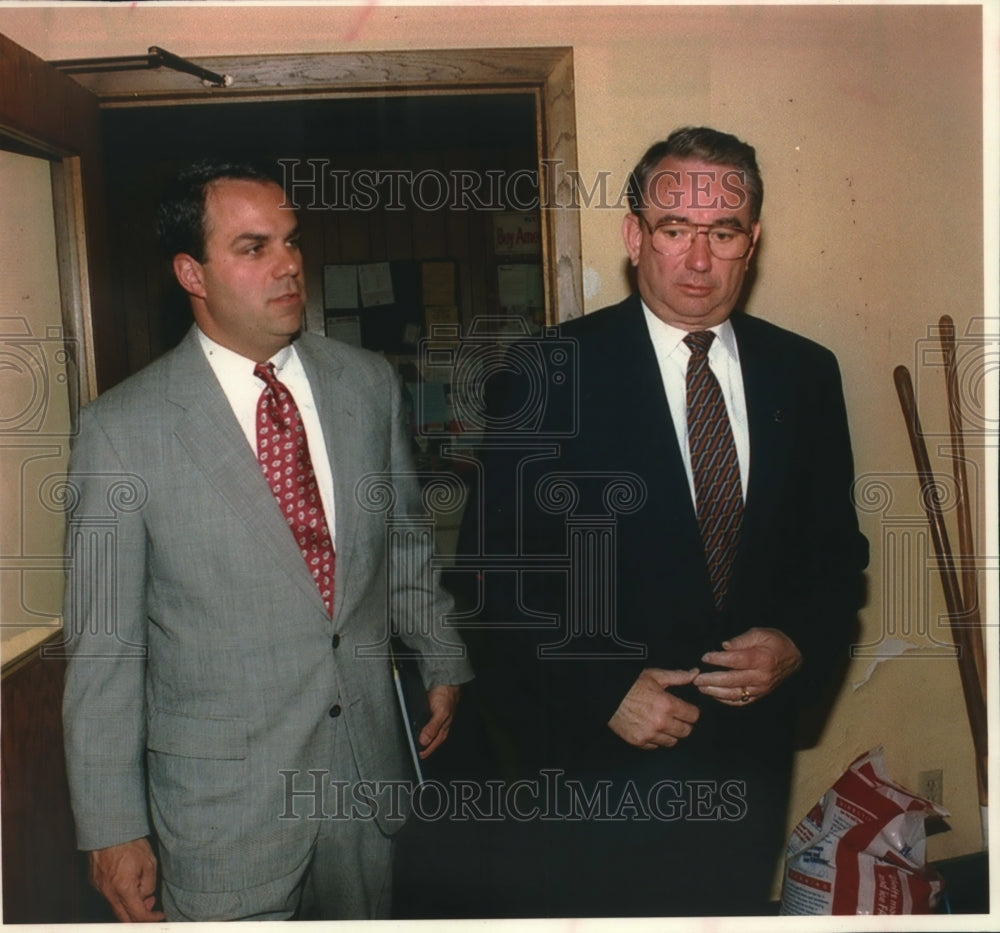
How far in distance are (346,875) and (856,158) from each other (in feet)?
5.43

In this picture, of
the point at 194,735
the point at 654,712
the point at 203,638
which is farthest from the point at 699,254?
the point at 194,735

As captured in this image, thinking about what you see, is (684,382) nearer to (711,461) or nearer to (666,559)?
(711,461)

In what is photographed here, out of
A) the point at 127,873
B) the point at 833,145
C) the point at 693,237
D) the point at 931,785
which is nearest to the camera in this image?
the point at 127,873

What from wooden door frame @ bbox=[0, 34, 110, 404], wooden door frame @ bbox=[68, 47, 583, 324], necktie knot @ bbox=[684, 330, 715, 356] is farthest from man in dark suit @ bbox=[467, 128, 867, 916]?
wooden door frame @ bbox=[0, 34, 110, 404]

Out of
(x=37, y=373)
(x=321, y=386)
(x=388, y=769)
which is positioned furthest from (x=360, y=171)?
(x=388, y=769)

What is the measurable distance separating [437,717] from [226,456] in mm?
603

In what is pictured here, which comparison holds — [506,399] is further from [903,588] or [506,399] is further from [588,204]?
[903,588]

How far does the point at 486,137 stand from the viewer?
1753 mm

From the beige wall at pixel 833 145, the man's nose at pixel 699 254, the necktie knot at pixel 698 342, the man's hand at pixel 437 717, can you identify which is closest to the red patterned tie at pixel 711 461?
the necktie knot at pixel 698 342

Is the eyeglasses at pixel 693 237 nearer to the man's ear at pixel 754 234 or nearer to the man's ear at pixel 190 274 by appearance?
the man's ear at pixel 754 234

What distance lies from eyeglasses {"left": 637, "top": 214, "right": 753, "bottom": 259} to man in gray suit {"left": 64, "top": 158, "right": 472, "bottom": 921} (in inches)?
21.8

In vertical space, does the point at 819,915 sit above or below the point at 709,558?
below

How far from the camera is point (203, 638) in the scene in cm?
155

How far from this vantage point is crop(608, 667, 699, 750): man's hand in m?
1.70
